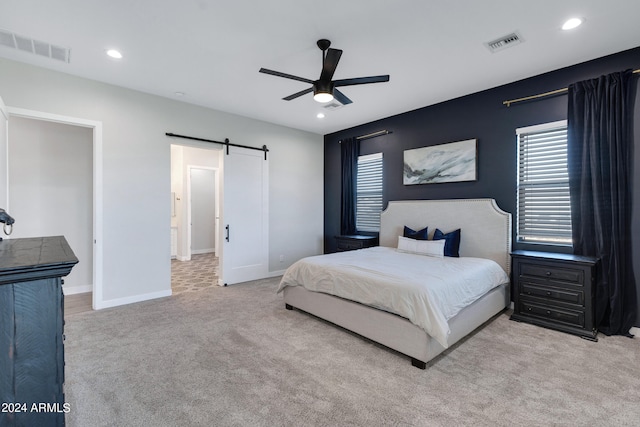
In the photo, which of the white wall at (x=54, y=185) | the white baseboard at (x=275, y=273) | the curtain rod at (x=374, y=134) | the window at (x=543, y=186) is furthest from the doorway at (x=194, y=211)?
the window at (x=543, y=186)

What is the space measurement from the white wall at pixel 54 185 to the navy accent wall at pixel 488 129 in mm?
4097

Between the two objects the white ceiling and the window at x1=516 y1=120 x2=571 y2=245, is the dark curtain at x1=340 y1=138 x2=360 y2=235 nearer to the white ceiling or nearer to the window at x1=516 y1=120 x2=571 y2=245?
the white ceiling

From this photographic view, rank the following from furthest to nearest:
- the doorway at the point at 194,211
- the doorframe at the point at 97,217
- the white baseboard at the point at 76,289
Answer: the doorway at the point at 194,211, the white baseboard at the point at 76,289, the doorframe at the point at 97,217

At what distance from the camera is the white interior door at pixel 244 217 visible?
16.5 ft

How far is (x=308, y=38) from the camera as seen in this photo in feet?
9.29

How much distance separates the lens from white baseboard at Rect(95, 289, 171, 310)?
386 centimetres

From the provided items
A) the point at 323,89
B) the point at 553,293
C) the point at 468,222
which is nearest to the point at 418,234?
the point at 468,222

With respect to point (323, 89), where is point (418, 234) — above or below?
below

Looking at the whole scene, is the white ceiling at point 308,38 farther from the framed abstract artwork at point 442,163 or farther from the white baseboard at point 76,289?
the white baseboard at point 76,289

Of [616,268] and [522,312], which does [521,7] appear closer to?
[616,268]

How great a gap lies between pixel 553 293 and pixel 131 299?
5.11m

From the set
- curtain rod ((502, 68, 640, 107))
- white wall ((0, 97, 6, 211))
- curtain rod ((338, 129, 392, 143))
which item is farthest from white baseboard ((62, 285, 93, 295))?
curtain rod ((502, 68, 640, 107))

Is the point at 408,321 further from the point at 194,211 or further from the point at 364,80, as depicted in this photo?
the point at 194,211

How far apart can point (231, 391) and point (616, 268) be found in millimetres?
3779
